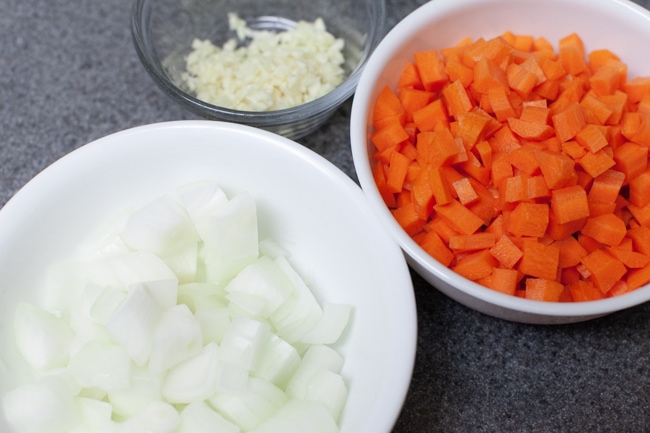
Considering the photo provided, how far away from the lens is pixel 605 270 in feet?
3.93

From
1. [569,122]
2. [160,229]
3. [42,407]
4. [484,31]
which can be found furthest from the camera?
[484,31]

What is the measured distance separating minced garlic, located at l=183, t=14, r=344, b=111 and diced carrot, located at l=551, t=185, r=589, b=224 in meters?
0.60

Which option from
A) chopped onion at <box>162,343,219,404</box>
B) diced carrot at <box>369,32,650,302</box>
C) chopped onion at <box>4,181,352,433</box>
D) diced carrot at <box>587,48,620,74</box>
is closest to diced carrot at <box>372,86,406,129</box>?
diced carrot at <box>369,32,650,302</box>

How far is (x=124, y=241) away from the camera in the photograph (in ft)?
3.93

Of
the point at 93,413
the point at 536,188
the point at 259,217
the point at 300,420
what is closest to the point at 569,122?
the point at 536,188

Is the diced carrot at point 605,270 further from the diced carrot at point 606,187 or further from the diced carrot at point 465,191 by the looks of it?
the diced carrot at point 465,191

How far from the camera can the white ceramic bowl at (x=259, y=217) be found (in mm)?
1104

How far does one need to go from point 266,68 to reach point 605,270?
83 cm

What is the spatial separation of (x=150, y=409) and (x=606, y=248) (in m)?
0.83

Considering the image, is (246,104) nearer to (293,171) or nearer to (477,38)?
(293,171)

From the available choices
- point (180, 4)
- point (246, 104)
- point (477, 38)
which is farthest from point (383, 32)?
point (180, 4)

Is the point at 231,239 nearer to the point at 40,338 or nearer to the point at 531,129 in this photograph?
the point at 40,338

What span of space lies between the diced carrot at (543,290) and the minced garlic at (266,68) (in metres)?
0.64

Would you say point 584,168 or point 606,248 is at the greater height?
point 584,168
